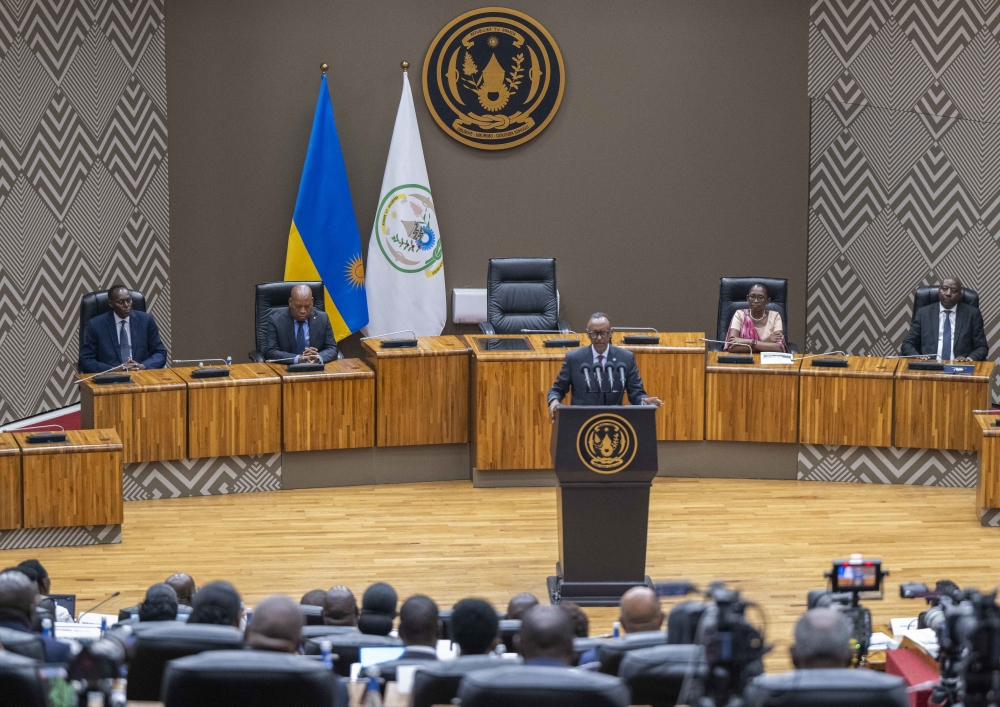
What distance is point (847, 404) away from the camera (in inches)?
319

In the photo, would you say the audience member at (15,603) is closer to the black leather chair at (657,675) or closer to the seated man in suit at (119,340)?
the black leather chair at (657,675)

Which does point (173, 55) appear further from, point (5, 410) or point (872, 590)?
point (872, 590)

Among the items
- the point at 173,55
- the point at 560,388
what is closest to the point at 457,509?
the point at 560,388

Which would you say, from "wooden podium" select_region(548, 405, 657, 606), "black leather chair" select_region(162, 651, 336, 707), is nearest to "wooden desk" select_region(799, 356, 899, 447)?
"wooden podium" select_region(548, 405, 657, 606)

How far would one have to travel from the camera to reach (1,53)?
29.5ft

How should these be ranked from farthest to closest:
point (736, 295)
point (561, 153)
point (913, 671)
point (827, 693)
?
1. point (561, 153)
2. point (736, 295)
3. point (913, 671)
4. point (827, 693)

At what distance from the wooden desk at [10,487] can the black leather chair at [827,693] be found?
5.02 meters

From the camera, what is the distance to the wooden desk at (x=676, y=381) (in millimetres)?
8188

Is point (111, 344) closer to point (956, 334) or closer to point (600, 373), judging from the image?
point (600, 373)

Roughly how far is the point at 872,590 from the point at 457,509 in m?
3.54

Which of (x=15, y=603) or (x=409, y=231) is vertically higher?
(x=409, y=231)

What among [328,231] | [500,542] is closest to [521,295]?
[328,231]

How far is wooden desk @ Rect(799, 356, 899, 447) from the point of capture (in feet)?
26.3

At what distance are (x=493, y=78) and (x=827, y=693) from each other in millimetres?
7690
